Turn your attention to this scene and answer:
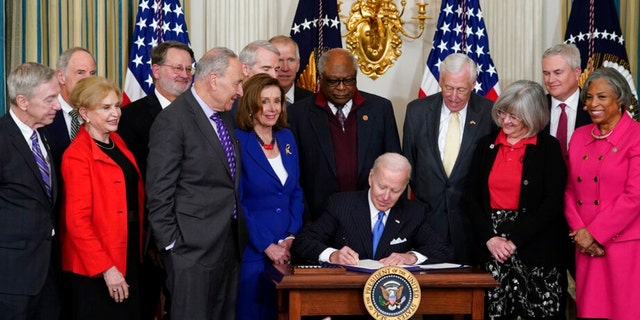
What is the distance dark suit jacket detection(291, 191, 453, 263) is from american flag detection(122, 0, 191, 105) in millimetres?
2189

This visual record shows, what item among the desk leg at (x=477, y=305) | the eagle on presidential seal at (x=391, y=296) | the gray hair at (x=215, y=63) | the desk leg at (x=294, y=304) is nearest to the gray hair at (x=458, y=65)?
the gray hair at (x=215, y=63)

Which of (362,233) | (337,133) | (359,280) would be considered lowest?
(359,280)

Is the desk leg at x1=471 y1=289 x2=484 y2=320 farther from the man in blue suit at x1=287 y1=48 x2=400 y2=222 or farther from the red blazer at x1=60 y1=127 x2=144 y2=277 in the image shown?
the red blazer at x1=60 y1=127 x2=144 y2=277

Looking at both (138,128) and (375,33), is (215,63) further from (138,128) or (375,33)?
(375,33)

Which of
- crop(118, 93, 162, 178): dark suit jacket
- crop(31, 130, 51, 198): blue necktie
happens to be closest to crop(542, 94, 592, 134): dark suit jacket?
crop(118, 93, 162, 178): dark suit jacket

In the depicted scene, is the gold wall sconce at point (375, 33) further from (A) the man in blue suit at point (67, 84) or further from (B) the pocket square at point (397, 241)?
(B) the pocket square at point (397, 241)

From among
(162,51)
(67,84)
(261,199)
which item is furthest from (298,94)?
(67,84)

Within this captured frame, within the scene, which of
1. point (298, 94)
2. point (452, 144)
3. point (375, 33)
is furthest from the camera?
point (375, 33)

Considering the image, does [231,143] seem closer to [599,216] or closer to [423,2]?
[599,216]

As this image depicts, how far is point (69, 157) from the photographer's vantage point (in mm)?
4160

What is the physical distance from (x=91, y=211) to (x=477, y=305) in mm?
1795

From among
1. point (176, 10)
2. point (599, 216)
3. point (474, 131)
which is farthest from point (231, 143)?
point (176, 10)

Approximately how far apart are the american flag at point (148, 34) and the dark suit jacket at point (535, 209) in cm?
255

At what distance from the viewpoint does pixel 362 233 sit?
447 cm
